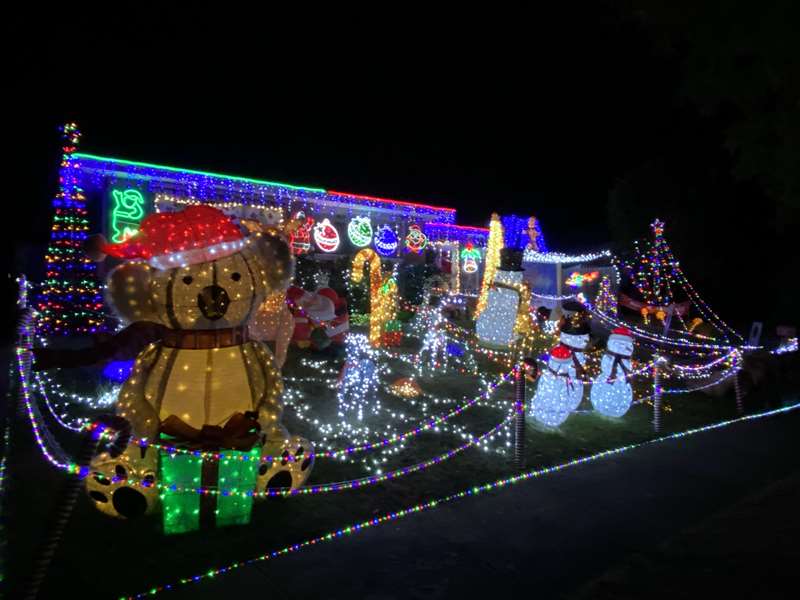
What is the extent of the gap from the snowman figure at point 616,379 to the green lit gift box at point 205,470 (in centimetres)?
519

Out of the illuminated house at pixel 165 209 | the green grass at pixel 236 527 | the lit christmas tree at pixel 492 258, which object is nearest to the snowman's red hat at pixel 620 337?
the green grass at pixel 236 527

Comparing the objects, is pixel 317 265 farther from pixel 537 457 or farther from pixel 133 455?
pixel 133 455

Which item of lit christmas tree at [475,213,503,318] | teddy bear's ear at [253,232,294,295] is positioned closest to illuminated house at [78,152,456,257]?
lit christmas tree at [475,213,503,318]

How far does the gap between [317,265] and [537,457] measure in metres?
9.77

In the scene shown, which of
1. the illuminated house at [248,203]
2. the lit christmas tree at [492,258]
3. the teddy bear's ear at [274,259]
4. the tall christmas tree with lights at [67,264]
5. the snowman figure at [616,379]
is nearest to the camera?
the teddy bear's ear at [274,259]

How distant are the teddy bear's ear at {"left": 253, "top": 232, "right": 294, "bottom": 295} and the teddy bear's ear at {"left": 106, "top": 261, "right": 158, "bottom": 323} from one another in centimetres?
85

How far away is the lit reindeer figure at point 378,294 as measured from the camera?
388 inches

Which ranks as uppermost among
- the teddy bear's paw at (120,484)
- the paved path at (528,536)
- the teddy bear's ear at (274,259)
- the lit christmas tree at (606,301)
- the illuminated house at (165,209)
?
the illuminated house at (165,209)

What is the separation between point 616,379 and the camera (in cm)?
690

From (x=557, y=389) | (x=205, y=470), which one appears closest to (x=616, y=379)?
(x=557, y=389)

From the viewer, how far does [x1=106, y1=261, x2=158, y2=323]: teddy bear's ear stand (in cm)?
371

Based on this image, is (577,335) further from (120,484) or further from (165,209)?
(165,209)

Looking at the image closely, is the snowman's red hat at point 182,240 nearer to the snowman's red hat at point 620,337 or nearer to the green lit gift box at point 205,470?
the green lit gift box at point 205,470

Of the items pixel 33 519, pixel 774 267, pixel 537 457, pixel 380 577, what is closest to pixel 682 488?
pixel 537 457
